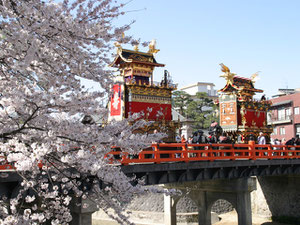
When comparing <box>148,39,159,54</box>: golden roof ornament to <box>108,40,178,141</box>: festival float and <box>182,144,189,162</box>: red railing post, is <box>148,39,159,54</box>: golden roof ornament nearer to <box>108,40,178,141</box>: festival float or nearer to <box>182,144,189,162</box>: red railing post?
<box>108,40,178,141</box>: festival float

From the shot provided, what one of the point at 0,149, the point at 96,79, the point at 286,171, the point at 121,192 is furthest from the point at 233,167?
the point at 0,149

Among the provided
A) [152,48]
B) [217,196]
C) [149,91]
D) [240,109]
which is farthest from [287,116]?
[217,196]

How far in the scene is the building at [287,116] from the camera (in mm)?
46500

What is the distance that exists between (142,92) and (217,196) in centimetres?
852

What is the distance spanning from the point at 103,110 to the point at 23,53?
1.71 m

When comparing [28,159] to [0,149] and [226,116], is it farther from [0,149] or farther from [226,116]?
[226,116]

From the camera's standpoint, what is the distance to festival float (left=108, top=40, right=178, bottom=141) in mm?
22469

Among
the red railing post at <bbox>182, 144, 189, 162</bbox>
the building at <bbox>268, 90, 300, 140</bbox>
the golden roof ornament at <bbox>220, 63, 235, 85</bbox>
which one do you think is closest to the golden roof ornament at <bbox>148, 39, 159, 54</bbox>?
the golden roof ornament at <bbox>220, 63, 235, 85</bbox>

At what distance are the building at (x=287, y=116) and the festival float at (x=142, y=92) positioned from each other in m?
26.8

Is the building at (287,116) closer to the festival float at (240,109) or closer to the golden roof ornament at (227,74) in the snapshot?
the festival float at (240,109)

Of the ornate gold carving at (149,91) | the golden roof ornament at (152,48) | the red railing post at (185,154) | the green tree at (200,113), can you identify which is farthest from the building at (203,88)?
the red railing post at (185,154)

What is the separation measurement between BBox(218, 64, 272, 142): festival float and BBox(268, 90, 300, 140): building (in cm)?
1935

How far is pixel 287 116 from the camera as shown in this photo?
47812mm

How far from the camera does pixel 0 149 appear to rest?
16.7 feet
